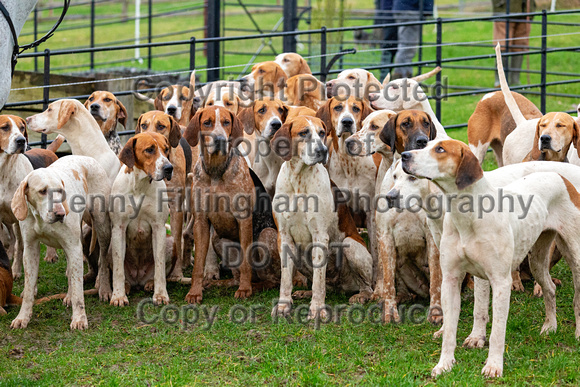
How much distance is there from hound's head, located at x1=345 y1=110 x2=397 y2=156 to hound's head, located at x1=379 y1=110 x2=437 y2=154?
21cm

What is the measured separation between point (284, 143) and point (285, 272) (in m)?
0.96

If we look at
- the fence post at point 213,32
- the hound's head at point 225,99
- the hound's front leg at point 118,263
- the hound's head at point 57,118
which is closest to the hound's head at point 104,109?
the hound's head at point 57,118

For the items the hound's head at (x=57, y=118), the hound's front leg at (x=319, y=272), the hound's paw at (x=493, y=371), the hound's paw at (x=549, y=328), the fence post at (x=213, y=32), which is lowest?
the hound's paw at (x=493, y=371)

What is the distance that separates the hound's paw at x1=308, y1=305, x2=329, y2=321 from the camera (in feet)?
18.2

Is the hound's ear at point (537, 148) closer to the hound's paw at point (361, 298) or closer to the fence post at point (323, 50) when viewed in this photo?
the hound's paw at point (361, 298)

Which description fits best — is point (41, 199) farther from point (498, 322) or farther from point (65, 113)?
point (498, 322)

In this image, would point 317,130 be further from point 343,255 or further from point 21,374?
point 21,374

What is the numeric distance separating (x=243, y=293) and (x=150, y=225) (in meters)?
0.90

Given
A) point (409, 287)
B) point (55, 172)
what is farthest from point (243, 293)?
point (55, 172)

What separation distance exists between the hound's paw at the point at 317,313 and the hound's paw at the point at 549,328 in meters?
1.46

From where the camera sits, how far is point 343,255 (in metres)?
6.05

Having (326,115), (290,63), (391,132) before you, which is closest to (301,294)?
(326,115)

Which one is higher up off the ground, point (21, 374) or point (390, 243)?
point (390, 243)

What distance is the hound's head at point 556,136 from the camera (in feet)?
19.9
